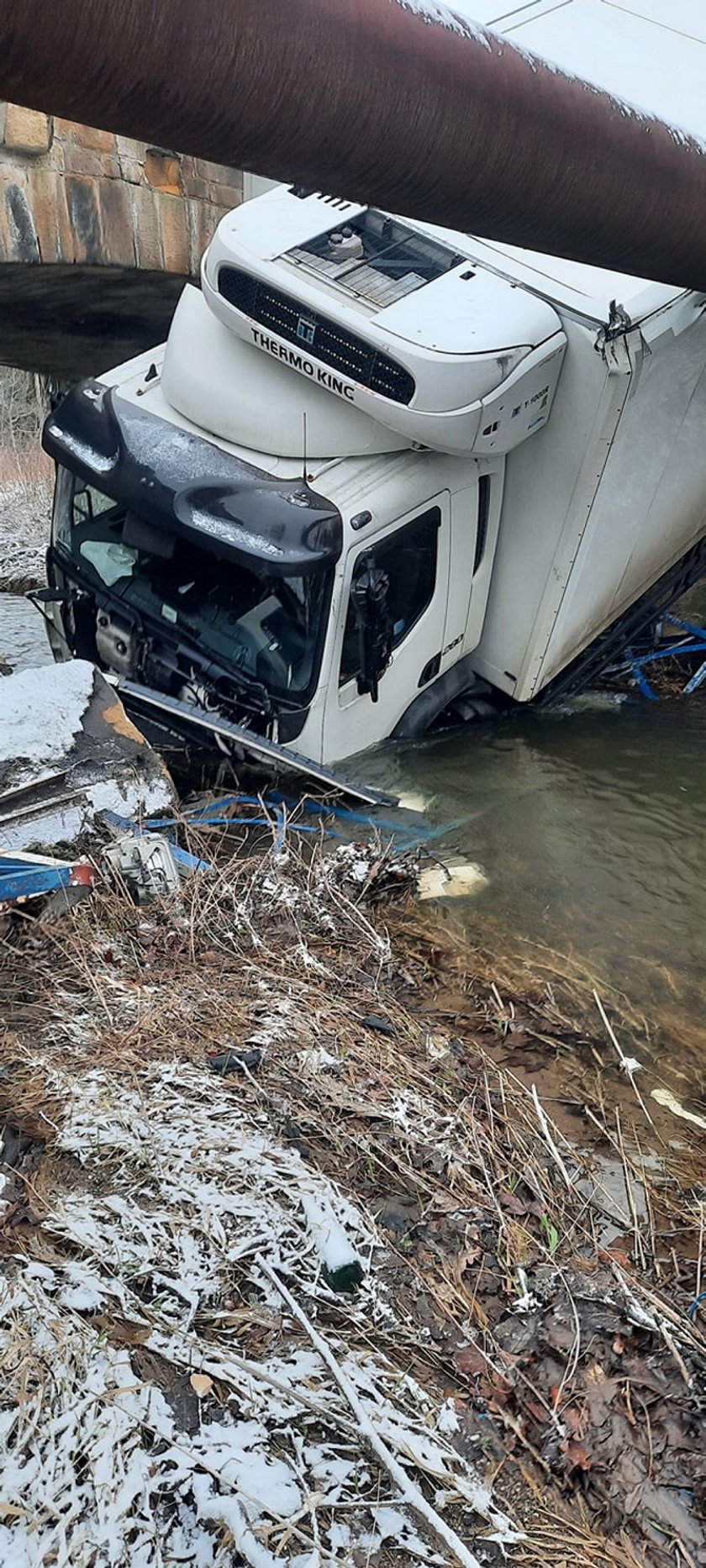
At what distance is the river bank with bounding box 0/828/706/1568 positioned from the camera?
281 centimetres

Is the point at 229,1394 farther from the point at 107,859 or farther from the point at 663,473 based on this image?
the point at 663,473

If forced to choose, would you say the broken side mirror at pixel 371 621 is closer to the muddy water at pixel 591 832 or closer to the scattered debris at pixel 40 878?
the muddy water at pixel 591 832

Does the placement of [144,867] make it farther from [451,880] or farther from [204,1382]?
[204,1382]

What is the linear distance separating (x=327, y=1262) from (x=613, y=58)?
7017 mm

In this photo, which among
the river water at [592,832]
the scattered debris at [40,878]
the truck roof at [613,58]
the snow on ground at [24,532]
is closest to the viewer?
the scattered debris at [40,878]

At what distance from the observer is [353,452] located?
6.28 m

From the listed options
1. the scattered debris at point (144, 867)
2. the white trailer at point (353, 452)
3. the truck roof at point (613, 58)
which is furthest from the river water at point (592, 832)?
the truck roof at point (613, 58)

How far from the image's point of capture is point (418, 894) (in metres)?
5.89

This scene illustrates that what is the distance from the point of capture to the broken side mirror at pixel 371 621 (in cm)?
596

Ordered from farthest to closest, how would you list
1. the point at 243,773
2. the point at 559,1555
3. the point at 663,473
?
the point at 663,473
the point at 243,773
the point at 559,1555

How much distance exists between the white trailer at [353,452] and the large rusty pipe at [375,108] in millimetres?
2238

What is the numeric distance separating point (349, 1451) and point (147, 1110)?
Result: 1276 mm

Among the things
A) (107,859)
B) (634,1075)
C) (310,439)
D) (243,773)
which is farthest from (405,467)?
(634,1075)

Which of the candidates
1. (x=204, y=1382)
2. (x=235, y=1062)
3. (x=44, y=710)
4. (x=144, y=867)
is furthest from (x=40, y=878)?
(x=204, y=1382)
